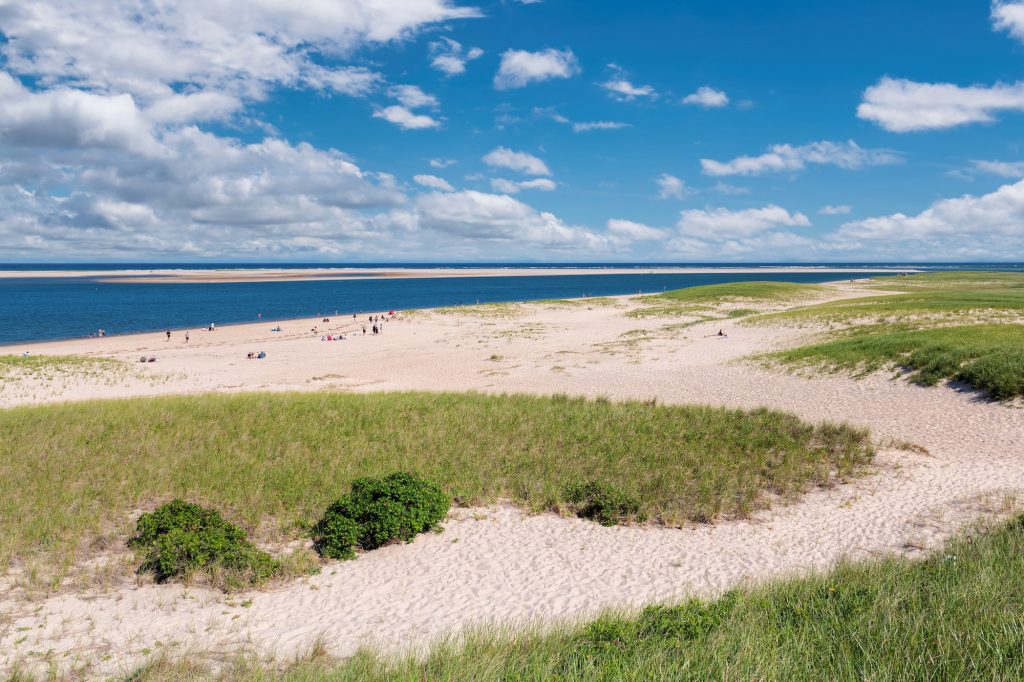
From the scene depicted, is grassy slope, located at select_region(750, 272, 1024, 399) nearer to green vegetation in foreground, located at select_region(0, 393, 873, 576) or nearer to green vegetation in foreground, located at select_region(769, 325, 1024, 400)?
green vegetation in foreground, located at select_region(769, 325, 1024, 400)

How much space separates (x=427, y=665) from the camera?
7.53m

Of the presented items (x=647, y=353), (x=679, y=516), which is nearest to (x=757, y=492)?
(x=679, y=516)

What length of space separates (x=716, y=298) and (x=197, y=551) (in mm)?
87871

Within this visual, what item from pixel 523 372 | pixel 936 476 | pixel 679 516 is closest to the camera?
pixel 679 516

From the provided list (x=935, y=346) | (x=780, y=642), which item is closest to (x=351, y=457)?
(x=780, y=642)

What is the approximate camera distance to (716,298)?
295 ft

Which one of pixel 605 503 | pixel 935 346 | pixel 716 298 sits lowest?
pixel 605 503

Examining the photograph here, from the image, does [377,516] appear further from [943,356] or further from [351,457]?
[943,356]

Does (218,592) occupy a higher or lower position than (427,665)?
lower

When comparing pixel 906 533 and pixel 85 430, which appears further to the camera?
pixel 85 430

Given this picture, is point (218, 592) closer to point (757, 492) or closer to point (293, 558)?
point (293, 558)

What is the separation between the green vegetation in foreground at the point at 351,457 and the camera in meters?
13.9

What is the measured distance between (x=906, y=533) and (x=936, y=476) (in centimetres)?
535

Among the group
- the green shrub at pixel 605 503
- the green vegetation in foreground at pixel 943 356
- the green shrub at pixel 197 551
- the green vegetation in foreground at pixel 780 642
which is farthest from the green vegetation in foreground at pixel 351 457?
the green vegetation in foreground at pixel 943 356
